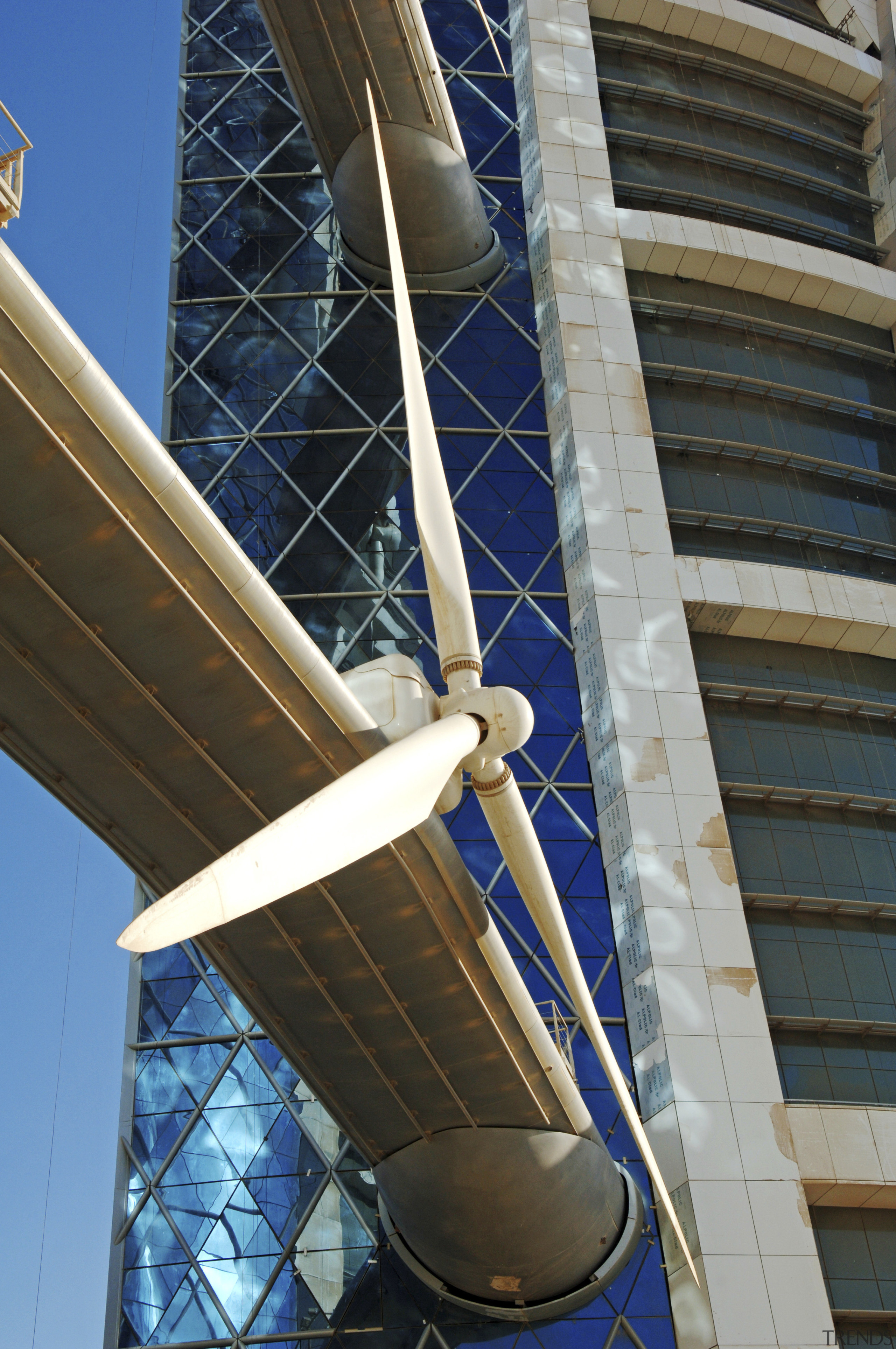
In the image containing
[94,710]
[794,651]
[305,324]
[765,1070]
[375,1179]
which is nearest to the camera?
[94,710]

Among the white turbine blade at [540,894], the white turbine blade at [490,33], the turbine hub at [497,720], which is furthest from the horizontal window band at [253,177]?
the white turbine blade at [540,894]

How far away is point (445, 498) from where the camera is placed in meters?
19.6

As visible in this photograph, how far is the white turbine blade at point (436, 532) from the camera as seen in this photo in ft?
62.3

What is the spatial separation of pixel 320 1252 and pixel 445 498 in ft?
51.8

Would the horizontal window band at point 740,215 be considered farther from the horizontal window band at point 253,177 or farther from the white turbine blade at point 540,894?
the white turbine blade at point 540,894

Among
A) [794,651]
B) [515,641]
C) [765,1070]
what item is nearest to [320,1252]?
[765,1070]

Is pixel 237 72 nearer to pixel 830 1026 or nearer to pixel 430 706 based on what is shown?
pixel 430 706

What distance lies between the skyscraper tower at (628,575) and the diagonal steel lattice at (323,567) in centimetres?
10

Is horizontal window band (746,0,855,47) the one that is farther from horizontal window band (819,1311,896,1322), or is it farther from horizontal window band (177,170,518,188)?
horizontal window band (819,1311,896,1322)

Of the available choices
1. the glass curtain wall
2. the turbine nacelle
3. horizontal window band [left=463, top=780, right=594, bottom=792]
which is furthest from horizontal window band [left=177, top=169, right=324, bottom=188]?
the turbine nacelle

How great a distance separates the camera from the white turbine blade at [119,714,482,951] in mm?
9742

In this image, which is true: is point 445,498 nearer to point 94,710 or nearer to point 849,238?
point 94,710

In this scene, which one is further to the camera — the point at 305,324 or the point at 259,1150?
the point at 305,324

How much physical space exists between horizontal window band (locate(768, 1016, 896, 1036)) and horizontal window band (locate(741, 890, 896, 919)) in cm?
272
